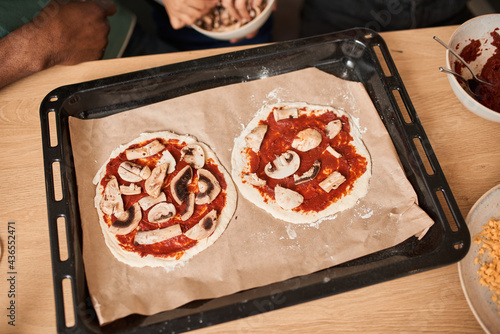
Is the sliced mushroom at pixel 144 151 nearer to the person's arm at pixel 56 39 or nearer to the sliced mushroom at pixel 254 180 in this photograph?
the sliced mushroom at pixel 254 180

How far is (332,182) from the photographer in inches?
67.4

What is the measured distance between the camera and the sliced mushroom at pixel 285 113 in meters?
1.83

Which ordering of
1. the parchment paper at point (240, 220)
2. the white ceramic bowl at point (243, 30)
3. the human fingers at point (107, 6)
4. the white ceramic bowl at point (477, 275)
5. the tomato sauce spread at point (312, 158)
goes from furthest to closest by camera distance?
the human fingers at point (107, 6) < the white ceramic bowl at point (243, 30) < the tomato sauce spread at point (312, 158) < the parchment paper at point (240, 220) < the white ceramic bowl at point (477, 275)

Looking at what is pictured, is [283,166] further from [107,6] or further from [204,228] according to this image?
[107,6]

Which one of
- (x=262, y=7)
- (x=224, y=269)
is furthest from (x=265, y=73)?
(x=224, y=269)

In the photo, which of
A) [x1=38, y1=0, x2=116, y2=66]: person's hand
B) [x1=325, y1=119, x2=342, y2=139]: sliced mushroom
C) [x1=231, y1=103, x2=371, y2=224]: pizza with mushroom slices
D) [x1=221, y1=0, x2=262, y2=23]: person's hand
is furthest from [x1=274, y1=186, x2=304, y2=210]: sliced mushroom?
[x1=38, y1=0, x2=116, y2=66]: person's hand

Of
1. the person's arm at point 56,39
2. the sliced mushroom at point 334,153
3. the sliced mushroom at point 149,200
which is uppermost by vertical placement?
the person's arm at point 56,39

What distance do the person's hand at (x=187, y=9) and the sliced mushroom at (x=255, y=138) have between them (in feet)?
2.49

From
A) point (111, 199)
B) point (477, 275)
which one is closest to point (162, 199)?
point (111, 199)

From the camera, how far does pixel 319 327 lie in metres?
1.44

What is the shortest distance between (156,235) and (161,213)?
11 centimetres

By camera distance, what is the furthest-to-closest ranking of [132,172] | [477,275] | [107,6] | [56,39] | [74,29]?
[107,6]
[74,29]
[56,39]
[132,172]
[477,275]

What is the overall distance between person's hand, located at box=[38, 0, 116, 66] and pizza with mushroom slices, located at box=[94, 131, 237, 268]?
63cm

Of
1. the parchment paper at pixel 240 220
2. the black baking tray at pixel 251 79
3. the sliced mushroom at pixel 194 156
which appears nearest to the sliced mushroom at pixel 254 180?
the parchment paper at pixel 240 220
